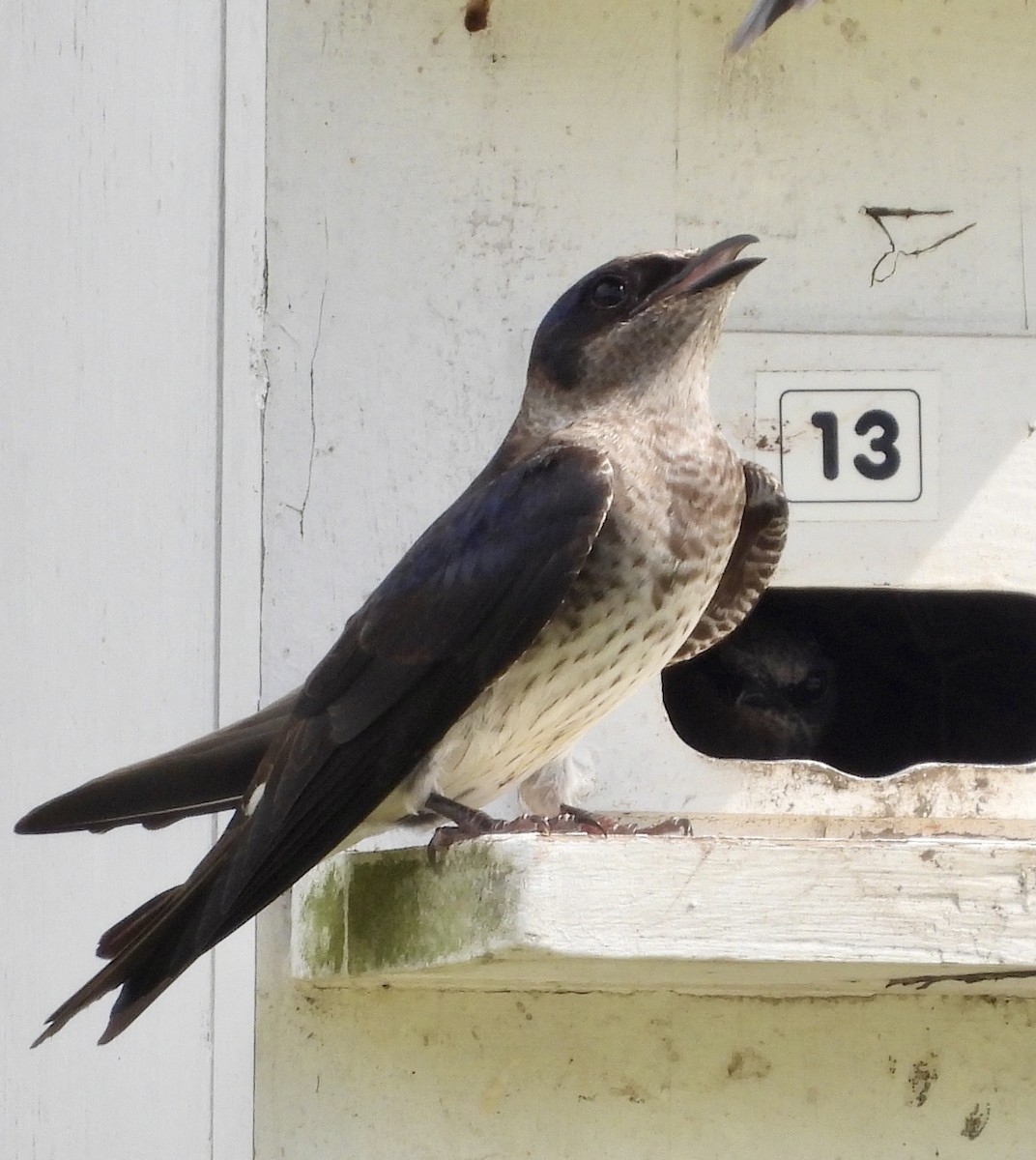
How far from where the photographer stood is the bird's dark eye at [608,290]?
185 centimetres

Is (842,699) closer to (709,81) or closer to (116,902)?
(709,81)

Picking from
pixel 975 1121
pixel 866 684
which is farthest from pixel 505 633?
pixel 866 684

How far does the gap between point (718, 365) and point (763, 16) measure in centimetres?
61

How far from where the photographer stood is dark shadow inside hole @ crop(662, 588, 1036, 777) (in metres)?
2.63

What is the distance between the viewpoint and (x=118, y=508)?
6.42ft

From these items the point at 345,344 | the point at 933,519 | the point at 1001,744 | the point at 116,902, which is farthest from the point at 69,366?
the point at 1001,744

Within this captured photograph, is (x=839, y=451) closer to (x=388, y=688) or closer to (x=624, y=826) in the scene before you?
(x=624, y=826)

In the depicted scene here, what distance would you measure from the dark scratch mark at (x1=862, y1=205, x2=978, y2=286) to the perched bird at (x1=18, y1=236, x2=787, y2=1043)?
0.82 feet

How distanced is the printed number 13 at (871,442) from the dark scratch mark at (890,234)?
4.8 inches

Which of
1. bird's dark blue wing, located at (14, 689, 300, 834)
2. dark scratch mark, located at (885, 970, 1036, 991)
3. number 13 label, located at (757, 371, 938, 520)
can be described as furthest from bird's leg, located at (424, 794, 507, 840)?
number 13 label, located at (757, 371, 938, 520)

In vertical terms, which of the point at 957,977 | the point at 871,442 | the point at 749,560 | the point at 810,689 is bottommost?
the point at 957,977

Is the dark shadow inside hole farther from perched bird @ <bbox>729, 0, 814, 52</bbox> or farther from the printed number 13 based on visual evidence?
perched bird @ <bbox>729, 0, 814, 52</bbox>

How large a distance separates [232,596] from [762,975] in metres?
0.53

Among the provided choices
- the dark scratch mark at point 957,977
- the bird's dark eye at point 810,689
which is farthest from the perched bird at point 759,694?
the dark scratch mark at point 957,977
